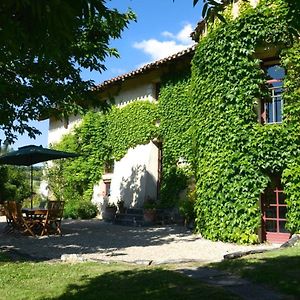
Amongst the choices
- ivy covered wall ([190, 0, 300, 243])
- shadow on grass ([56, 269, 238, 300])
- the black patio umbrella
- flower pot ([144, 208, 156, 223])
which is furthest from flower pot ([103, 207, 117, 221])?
shadow on grass ([56, 269, 238, 300])

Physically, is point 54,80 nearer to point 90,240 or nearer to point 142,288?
point 90,240

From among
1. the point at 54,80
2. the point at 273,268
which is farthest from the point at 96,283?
the point at 54,80

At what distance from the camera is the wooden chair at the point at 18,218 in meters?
12.4

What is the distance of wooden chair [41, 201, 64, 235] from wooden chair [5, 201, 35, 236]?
390mm

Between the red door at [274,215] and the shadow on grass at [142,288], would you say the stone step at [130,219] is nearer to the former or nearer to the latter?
the red door at [274,215]

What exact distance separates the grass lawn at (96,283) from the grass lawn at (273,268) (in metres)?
0.81

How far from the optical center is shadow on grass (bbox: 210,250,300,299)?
18.4ft

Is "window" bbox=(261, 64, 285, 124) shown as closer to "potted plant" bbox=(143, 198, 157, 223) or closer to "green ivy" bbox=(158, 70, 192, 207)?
"green ivy" bbox=(158, 70, 192, 207)

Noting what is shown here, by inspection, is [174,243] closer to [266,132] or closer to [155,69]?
[266,132]

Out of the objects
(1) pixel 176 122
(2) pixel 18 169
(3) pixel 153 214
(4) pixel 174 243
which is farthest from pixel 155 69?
(2) pixel 18 169

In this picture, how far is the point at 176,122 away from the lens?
16.2 metres

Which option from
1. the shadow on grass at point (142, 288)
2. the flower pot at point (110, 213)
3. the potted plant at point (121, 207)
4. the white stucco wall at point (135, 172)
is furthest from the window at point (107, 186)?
the shadow on grass at point (142, 288)

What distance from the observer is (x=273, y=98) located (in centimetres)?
1120

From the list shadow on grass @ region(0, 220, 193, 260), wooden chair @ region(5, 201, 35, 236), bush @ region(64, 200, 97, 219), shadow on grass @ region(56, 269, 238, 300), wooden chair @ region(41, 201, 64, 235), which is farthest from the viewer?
bush @ region(64, 200, 97, 219)
